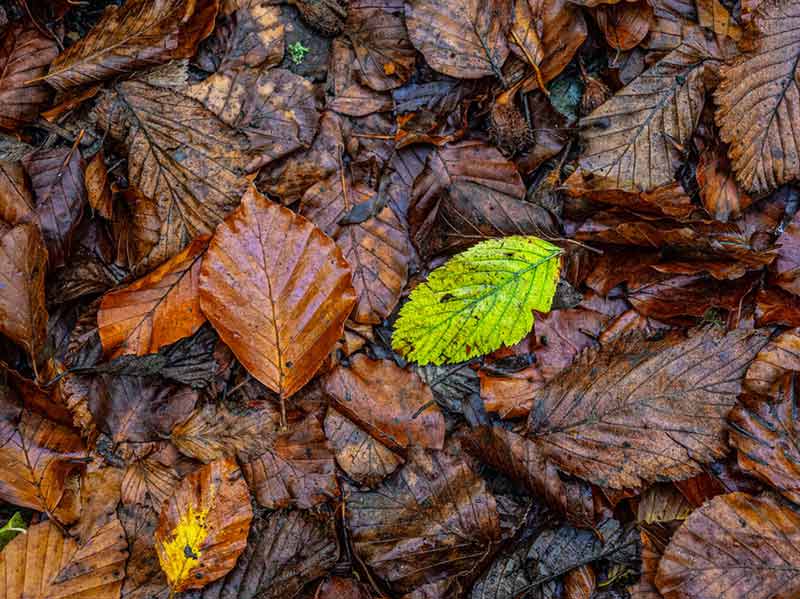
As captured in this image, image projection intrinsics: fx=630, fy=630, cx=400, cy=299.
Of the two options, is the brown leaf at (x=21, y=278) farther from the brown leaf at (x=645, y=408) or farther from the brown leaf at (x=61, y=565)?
the brown leaf at (x=645, y=408)

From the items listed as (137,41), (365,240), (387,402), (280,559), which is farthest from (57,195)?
(280,559)

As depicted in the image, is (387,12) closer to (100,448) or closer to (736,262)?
(736,262)

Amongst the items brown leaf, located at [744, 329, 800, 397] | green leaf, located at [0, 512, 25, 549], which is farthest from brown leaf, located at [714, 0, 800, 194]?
green leaf, located at [0, 512, 25, 549]

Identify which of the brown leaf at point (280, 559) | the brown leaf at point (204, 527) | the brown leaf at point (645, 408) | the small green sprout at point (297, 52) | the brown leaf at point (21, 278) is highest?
the small green sprout at point (297, 52)

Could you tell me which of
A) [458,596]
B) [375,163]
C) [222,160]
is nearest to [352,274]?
[375,163]

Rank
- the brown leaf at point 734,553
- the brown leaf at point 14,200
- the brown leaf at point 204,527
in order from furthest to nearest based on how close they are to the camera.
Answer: the brown leaf at point 14,200
the brown leaf at point 204,527
the brown leaf at point 734,553

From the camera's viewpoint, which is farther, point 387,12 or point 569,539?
point 387,12

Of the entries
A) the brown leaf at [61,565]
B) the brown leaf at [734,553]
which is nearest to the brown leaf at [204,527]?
the brown leaf at [61,565]
